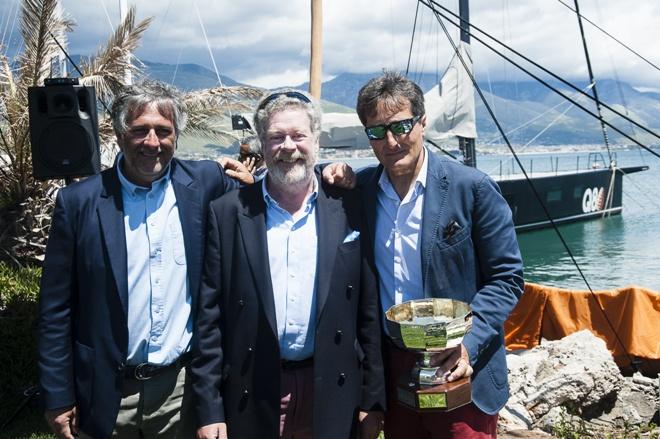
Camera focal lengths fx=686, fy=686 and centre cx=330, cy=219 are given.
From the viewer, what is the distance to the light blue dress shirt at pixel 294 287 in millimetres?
2668

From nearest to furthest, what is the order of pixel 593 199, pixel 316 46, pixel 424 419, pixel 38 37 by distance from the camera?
pixel 424 419 < pixel 316 46 < pixel 38 37 < pixel 593 199

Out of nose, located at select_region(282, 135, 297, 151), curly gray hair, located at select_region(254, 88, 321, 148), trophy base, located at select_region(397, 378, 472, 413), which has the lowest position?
trophy base, located at select_region(397, 378, 472, 413)

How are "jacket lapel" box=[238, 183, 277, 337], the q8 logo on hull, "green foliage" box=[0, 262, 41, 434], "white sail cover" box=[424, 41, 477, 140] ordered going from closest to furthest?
"jacket lapel" box=[238, 183, 277, 337]
"green foliage" box=[0, 262, 41, 434]
"white sail cover" box=[424, 41, 477, 140]
the q8 logo on hull

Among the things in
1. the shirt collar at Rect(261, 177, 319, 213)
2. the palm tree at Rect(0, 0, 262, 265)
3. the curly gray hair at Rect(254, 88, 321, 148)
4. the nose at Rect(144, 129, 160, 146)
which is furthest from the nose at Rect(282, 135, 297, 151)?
the palm tree at Rect(0, 0, 262, 265)

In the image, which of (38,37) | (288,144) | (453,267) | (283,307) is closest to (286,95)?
(288,144)

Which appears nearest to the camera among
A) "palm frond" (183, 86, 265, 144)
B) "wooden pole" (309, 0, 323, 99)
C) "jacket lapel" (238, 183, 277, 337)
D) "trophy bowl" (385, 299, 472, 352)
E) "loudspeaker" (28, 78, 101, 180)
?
"trophy bowl" (385, 299, 472, 352)

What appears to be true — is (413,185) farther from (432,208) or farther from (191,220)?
(191,220)

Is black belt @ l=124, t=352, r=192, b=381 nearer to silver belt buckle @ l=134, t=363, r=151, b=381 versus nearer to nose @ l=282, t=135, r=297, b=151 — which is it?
silver belt buckle @ l=134, t=363, r=151, b=381

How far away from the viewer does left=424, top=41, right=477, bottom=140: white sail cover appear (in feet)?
67.7

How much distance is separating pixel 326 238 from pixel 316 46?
4467mm

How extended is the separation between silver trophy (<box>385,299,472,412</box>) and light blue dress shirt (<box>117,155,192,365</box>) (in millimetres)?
850

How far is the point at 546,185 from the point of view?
29.4 meters

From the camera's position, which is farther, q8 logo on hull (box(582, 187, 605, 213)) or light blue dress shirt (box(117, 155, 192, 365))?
q8 logo on hull (box(582, 187, 605, 213))

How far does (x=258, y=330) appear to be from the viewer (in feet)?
8.68
